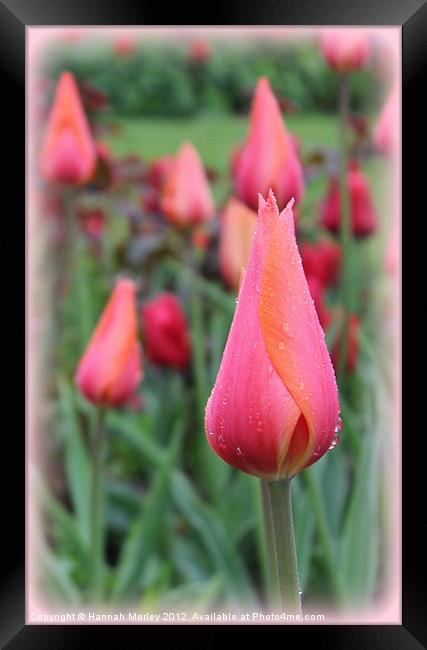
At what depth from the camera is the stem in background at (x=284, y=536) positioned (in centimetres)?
38

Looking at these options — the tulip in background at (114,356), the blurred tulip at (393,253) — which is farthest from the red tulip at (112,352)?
the blurred tulip at (393,253)

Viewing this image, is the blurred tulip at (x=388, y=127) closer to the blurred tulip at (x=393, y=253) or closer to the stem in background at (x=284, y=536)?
the blurred tulip at (x=393, y=253)

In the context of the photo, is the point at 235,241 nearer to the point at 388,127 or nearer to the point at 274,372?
the point at 388,127

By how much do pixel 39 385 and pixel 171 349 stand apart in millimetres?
228

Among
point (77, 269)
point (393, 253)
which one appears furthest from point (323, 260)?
point (77, 269)

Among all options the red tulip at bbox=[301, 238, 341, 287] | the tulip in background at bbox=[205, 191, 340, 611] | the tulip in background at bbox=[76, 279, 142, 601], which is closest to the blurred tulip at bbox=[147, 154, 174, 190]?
the red tulip at bbox=[301, 238, 341, 287]

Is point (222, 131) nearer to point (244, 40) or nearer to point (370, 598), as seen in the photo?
point (244, 40)

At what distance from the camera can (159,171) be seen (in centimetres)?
97

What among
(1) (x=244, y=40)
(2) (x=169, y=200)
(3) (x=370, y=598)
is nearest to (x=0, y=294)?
(2) (x=169, y=200)

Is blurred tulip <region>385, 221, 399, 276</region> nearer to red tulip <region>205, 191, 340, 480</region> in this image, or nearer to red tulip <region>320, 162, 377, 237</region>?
red tulip <region>320, 162, 377, 237</region>

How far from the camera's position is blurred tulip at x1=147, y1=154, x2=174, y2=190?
0.93m

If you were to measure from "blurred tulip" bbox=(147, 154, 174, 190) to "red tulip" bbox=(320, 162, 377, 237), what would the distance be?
0.60 ft

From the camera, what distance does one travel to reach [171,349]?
98cm

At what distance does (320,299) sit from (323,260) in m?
0.08
